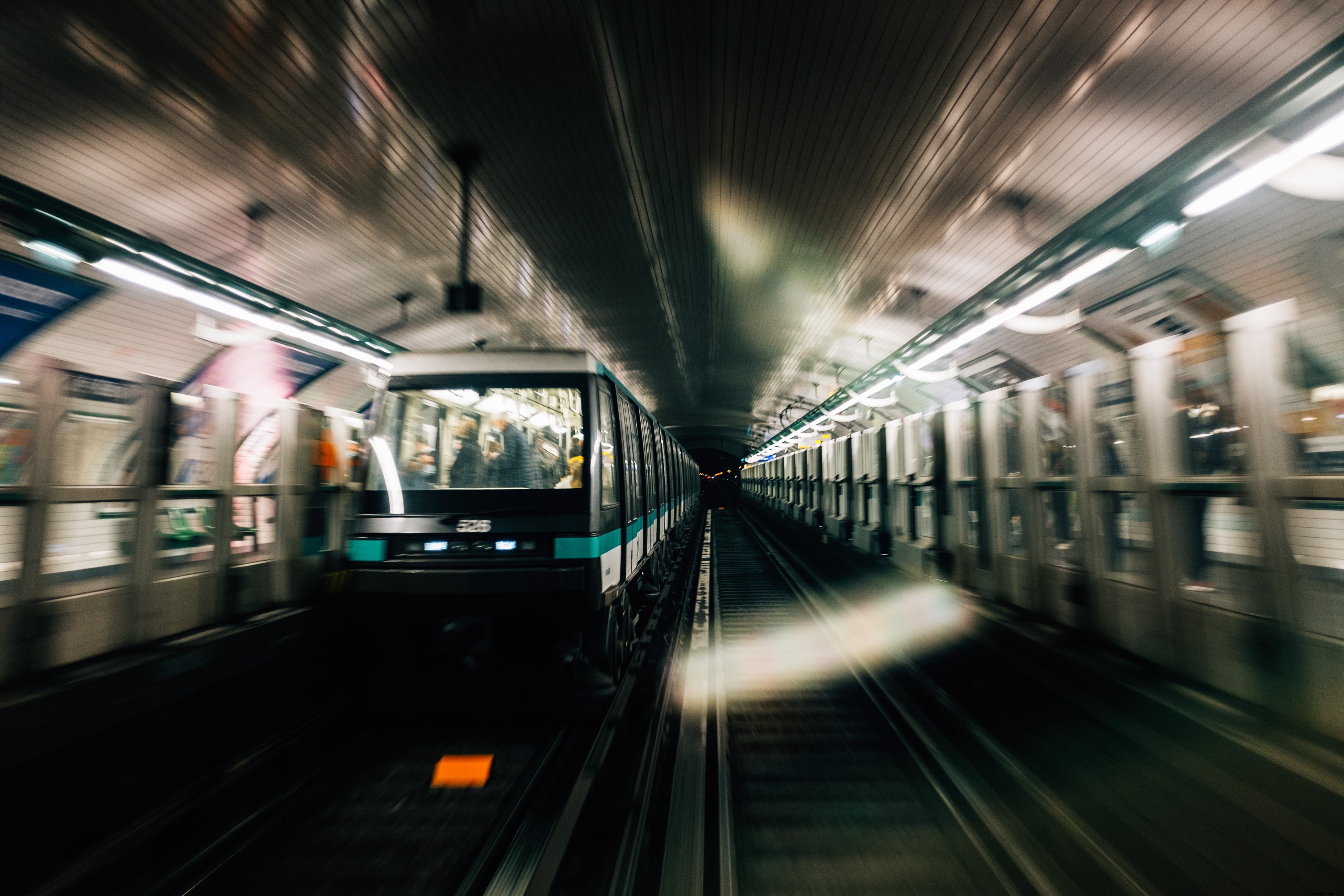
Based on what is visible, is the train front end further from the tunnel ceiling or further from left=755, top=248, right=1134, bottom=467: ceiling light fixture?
left=755, top=248, right=1134, bottom=467: ceiling light fixture

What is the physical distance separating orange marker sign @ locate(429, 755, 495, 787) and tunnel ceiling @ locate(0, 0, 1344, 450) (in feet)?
18.3

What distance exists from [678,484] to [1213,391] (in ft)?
35.1

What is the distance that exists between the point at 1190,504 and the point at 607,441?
372 cm

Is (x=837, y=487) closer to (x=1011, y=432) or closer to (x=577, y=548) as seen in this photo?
(x=1011, y=432)

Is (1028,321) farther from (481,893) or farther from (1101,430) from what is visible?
(481,893)

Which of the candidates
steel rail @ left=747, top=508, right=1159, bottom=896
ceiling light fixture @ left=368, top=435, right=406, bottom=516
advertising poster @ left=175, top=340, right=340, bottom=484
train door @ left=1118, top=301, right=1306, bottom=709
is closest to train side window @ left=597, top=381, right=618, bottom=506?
ceiling light fixture @ left=368, top=435, right=406, bottom=516

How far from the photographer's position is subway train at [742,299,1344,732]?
2570 millimetres

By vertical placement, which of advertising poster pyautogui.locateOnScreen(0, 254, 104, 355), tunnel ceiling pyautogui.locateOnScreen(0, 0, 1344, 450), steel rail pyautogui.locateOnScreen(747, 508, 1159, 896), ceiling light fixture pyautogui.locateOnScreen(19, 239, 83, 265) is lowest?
steel rail pyautogui.locateOnScreen(747, 508, 1159, 896)

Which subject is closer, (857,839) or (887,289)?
(857,839)

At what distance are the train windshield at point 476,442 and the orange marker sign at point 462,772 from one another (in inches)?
69.1

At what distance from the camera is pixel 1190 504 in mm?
3328

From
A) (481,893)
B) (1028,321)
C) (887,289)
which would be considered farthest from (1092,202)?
(481,893)

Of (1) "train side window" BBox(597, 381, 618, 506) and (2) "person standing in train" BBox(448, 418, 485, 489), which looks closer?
(2) "person standing in train" BBox(448, 418, 485, 489)

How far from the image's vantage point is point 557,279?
11.2 meters
